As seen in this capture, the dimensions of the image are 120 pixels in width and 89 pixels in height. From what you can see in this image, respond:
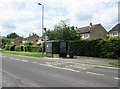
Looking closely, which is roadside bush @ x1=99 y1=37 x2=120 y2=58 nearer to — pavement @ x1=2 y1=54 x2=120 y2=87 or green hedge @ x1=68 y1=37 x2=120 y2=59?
green hedge @ x1=68 y1=37 x2=120 y2=59

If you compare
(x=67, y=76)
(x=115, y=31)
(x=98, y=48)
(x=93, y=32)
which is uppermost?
(x=93, y=32)

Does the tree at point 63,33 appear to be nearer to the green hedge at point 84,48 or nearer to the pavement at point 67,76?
the green hedge at point 84,48

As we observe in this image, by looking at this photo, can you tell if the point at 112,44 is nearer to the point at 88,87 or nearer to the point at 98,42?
the point at 98,42

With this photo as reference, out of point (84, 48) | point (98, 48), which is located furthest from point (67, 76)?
point (84, 48)

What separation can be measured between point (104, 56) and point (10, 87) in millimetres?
24715

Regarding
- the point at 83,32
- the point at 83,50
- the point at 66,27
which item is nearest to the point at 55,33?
the point at 66,27

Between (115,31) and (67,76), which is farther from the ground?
(115,31)

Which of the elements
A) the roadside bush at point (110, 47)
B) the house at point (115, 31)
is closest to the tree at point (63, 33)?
the house at point (115, 31)

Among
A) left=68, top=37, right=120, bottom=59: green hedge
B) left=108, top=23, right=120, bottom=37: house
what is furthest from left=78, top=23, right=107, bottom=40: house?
left=68, top=37, right=120, bottom=59: green hedge

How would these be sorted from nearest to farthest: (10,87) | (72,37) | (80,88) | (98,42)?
(10,87) < (80,88) < (98,42) < (72,37)

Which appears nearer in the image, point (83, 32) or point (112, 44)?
point (112, 44)

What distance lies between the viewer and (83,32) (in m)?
87.4

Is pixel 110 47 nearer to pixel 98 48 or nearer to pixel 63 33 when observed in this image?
pixel 98 48

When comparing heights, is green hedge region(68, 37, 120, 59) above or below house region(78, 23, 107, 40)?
below
